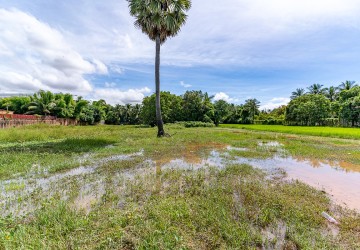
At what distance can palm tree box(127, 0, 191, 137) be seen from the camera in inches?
620

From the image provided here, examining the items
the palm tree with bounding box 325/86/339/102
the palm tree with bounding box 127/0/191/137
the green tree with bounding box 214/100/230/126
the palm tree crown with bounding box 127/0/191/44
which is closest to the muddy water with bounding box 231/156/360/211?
the palm tree with bounding box 127/0/191/137

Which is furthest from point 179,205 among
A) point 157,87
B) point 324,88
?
point 324,88

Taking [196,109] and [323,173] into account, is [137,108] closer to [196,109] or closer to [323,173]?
[196,109]

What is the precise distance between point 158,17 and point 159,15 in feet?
0.69

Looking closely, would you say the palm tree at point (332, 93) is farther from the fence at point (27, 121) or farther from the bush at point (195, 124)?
the fence at point (27, 121)

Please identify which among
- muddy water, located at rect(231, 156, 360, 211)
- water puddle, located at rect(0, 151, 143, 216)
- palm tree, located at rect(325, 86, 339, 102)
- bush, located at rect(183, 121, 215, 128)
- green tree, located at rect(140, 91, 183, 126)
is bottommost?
muddy water, located at rect(231, 156, 360, 211)

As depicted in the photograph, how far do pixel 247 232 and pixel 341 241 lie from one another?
1.42 m

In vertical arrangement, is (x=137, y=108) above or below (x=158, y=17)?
below

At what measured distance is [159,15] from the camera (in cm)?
1581

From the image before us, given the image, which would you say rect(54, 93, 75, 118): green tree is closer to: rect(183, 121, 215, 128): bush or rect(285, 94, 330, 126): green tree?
rect(183, 121, 215, 128): bush

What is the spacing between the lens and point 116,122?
203ft

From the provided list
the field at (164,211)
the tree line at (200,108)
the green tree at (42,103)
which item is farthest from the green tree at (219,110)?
the field at (164,211)

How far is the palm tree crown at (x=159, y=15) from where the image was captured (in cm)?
1572

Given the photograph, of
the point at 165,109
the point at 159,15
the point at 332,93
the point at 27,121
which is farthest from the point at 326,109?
the point at 27,121
